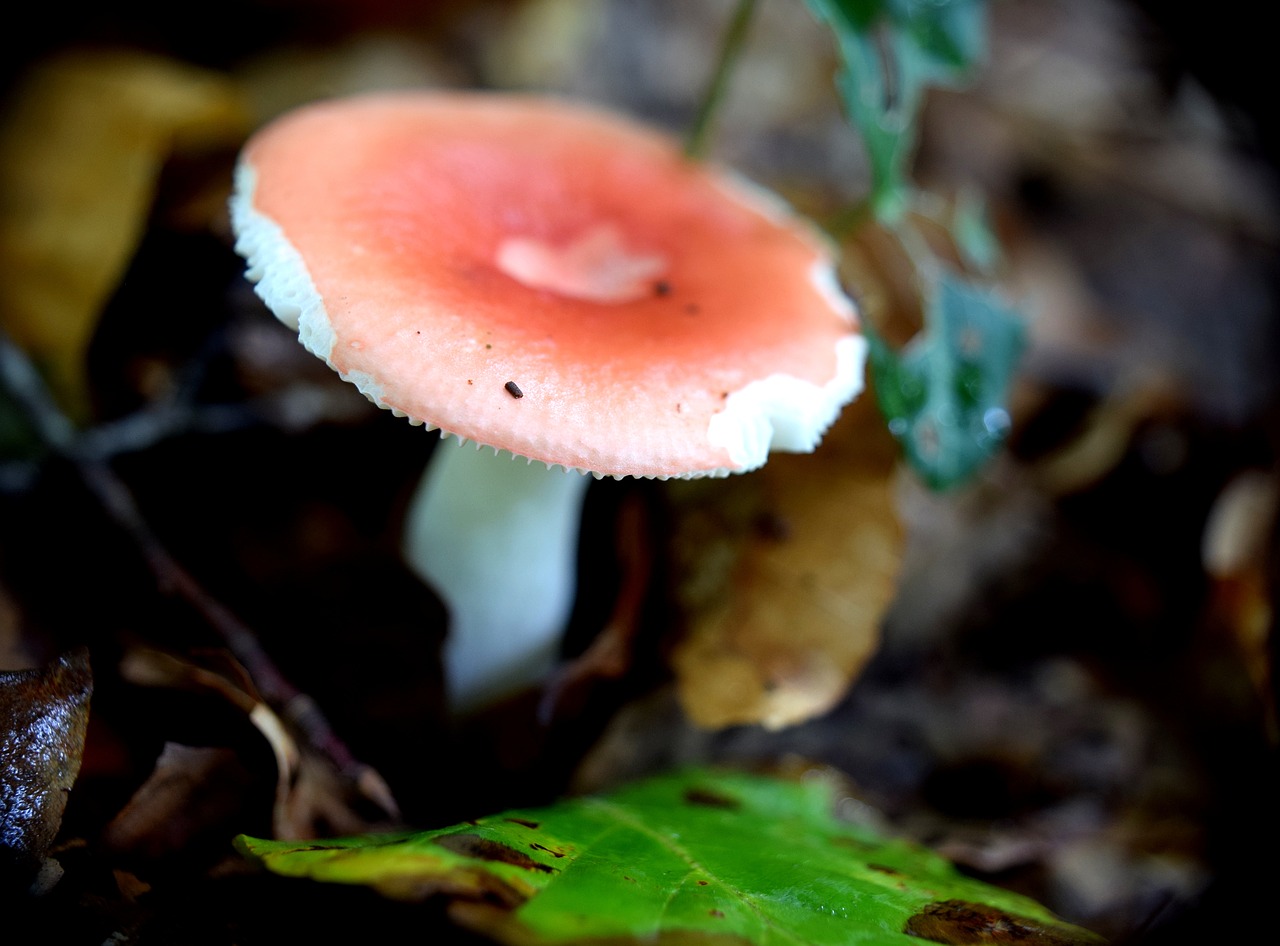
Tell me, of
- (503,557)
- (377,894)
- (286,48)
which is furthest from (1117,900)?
(286,48)

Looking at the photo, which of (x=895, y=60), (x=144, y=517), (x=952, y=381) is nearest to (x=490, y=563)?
(x=144, y=517)

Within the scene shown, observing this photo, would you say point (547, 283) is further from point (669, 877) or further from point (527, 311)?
point (669, 877)

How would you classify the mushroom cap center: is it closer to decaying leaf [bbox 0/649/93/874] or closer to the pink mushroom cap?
the pink mushroom cap

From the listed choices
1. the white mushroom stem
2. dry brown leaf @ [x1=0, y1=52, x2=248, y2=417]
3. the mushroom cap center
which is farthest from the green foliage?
dry brown leaf @ [x1=0, y1=52, x2=248, y2=417]

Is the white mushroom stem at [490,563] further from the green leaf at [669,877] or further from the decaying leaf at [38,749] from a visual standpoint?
the decaying leaf at [38,749]

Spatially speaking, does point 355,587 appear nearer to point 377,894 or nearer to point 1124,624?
point 377,894

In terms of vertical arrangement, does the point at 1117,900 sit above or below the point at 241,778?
below
